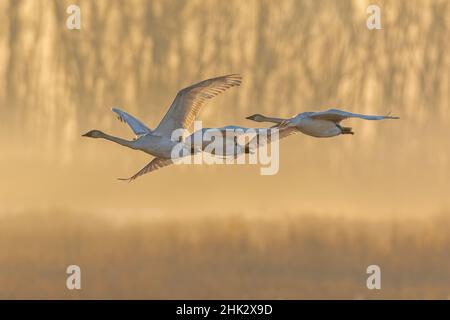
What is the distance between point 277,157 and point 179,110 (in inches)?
220

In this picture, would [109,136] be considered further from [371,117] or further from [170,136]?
[371,117]

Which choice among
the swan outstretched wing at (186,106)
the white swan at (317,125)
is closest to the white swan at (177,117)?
the swan outstretched wing at (186,106)

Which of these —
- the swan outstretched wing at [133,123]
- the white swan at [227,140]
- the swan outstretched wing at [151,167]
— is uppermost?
the swan outstretched wing at [133,123]

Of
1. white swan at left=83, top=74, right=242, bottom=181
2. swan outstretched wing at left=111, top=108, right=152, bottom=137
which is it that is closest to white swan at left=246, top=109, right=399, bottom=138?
white swan at left=83, top=74, right=242, bottom=181

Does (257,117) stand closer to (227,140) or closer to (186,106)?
(186,106)

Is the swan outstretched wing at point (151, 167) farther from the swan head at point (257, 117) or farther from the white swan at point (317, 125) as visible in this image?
the white swan at point (317, 125)

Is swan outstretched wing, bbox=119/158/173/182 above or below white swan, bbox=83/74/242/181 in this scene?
below

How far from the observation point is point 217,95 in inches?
1002

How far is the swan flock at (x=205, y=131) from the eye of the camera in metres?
24.5

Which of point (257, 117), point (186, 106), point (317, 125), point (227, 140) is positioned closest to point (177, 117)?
point (186, 106)

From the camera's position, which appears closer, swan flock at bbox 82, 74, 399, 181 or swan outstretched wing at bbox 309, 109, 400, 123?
swan outstretched wing at bbox 309, 109, 400, 123

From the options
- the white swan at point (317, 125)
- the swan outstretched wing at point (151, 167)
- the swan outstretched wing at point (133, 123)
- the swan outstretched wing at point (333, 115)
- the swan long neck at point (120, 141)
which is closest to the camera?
the swan outstretched wing at point (333, 115)

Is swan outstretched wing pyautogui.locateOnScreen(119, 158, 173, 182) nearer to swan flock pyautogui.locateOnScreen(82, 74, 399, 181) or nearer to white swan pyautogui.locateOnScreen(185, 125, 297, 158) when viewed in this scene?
swan flock pyautogui.locateOnScreen(82, 74, 399, 181)

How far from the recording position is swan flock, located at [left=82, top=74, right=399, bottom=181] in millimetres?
24516
